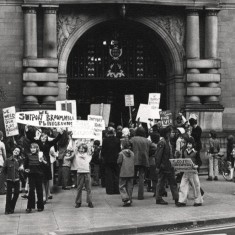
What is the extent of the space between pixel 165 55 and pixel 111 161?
988 cm


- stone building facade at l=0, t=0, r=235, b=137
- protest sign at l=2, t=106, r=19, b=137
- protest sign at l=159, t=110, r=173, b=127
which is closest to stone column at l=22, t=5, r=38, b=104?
stone building facade at l=0, t=0, r=235, b=137

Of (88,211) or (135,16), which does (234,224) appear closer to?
(88,211)

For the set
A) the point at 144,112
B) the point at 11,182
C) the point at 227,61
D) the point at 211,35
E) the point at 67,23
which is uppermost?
the point at 67,23

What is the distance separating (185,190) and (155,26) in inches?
Answer: 479

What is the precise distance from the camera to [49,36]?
26.1 metres

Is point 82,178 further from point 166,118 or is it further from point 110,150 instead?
point 166,118

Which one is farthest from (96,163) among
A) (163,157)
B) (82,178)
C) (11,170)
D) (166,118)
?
(11,170)

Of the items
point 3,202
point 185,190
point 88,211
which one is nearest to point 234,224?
point 185,190

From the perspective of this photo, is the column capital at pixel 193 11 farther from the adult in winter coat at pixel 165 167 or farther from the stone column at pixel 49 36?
the adult in winter coat at pixel 165 167

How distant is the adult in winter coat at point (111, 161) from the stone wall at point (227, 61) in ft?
30.9

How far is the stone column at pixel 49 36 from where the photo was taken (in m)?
26.0

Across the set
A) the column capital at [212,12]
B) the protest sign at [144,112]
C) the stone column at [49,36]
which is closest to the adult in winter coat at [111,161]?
the protest sign at [144,112]

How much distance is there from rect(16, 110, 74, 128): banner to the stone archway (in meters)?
8.94

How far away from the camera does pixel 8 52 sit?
87.2ft
